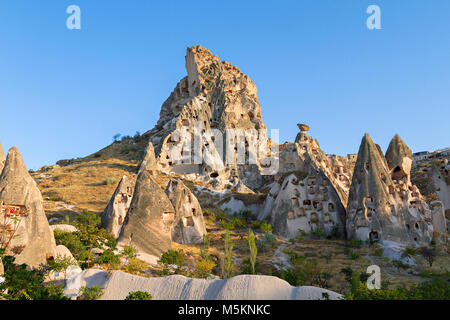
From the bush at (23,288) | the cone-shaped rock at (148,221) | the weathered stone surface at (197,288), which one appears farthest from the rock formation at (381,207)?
the bush at (23,288)

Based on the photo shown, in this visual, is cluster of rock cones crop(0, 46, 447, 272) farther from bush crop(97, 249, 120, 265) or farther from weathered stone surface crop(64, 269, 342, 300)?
weathered stone surface crop(64, 269, 342, 300)

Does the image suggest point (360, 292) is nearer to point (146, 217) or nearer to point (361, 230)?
point (146, 217)

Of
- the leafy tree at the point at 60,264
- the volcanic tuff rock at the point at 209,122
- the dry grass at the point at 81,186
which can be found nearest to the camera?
the leafy tree at the point at 60,264

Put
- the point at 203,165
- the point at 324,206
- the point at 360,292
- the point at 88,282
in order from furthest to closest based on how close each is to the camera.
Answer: the point at 203,165 < the point at 324,206 < the point at 88,282 < the point at 360,292

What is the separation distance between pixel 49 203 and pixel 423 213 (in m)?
29.8

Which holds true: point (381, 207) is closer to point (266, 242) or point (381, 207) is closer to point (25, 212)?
point (266, 242)

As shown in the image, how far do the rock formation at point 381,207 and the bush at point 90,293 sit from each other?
66.8 feet

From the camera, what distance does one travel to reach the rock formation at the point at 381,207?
26969mm

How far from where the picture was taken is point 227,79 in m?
67.4

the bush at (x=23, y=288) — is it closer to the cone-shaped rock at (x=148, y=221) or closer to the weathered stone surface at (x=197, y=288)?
the weathered stone surface at (x=197, y=288)

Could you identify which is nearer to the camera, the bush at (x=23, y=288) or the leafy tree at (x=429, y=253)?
the bush at (x=23, y=288)

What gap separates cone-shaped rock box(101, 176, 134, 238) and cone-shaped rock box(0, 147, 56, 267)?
9.07m

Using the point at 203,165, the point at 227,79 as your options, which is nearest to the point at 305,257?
the point at 203,165

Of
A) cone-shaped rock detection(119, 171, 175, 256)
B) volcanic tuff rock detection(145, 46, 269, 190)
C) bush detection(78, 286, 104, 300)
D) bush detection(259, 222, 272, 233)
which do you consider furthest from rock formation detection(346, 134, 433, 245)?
bush detection(78, 286, 104, 300)
